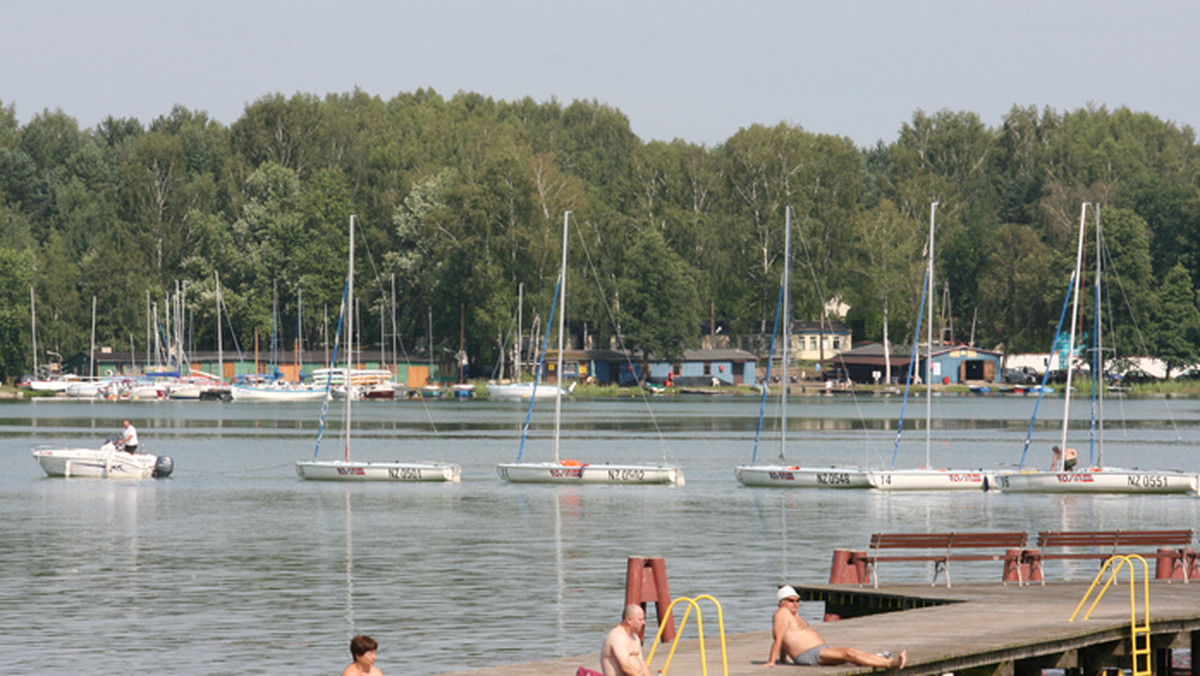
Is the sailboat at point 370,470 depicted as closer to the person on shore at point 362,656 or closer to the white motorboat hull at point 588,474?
the white motorboat hull at point 588,474

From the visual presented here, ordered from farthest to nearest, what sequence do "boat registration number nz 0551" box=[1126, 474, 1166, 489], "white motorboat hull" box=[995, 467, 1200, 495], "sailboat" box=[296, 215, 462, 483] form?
"sailboat" box=[296, 215, 462, 483] < "boat registration number nz 0551" box=[1126, 474, 1166, 489] < "white motorboat hull" box=[995, 467, 1200, 495]

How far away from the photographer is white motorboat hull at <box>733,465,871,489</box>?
2403 inches

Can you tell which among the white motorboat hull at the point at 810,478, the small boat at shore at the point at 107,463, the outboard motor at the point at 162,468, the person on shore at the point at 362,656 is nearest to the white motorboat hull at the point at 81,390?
the small boat at shore at the point at 107,463

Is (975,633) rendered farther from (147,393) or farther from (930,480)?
(147,393)

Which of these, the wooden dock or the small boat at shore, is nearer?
the wooden dock

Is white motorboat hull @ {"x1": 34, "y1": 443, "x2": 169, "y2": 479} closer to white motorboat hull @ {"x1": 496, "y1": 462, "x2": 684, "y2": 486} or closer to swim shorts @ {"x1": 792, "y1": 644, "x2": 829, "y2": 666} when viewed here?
white motorboat hull @ {"x1": 496, "y1": 462, "x2": 684, "y2": 486}

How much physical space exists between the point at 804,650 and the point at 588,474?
41502 millimetres

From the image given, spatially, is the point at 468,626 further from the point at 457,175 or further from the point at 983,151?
the point at 983,151

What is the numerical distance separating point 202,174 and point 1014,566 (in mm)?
156645

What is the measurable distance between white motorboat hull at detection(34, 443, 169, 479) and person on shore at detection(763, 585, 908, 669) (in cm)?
5057

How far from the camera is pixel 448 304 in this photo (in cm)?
14425

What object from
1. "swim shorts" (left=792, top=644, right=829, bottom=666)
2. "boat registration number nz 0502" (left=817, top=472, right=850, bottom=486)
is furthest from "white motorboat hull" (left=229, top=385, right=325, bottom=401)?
"swim shorts" (left=792, top=644, right=829, bottom=666)

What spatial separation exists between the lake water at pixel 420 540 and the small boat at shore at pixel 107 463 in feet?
3.29

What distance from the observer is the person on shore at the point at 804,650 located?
63.2 ft
